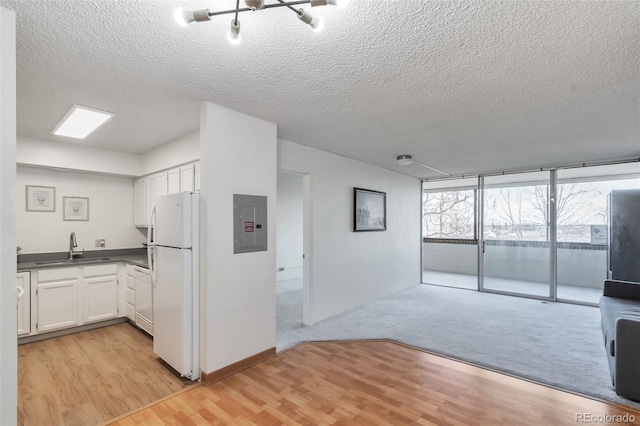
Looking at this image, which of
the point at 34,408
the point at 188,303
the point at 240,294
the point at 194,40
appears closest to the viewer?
the point at 194,40

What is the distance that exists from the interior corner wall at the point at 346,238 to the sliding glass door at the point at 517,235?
5.13ft

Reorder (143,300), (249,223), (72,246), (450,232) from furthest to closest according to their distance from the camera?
(450,232), (72,246), (143,300), (249,223)

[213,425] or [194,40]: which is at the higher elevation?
[194,40]

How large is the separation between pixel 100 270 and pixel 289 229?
369cm

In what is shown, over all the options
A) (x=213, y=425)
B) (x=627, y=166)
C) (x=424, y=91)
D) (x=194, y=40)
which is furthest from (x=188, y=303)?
(x=627, y=166)

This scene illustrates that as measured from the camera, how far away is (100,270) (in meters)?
3.85

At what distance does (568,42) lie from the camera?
168cm

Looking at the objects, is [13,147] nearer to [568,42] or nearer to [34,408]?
[34,408]

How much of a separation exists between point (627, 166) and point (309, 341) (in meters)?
5.58

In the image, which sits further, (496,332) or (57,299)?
(496,332)

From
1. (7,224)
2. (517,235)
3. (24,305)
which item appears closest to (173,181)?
(24,305)

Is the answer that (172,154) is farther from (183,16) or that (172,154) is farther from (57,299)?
(183,16)

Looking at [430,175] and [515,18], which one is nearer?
[515,18]

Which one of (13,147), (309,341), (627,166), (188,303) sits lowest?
(309,341)
